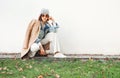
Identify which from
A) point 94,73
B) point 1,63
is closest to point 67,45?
point 1,63

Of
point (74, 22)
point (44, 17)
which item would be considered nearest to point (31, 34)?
point (44, 17)

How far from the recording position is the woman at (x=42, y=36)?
10969 millimetres

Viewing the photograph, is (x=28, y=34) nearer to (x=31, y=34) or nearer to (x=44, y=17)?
(x=31, y=34)

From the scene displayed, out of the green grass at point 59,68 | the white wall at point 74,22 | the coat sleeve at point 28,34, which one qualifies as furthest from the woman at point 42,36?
the white wall at point 74,22

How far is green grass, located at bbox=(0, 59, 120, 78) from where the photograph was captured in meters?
8.89

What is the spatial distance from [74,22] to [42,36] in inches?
39.8

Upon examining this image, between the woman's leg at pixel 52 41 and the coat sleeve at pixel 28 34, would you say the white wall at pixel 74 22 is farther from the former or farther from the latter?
the woman's leg at pixel 52 41

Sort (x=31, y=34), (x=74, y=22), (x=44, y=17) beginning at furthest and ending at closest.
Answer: (x=74, y=22)
(x=31, y=34)
(x=44, y=17)

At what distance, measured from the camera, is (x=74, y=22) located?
462 inches

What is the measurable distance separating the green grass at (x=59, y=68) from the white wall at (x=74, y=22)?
4.16 ft

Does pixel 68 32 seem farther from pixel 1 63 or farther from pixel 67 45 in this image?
pixel 1 63

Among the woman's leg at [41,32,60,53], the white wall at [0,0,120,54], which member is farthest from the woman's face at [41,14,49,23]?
the white wall at [0,0,120,54]

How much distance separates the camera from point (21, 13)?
1170 centimetres

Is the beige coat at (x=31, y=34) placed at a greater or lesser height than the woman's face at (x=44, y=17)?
lesser
